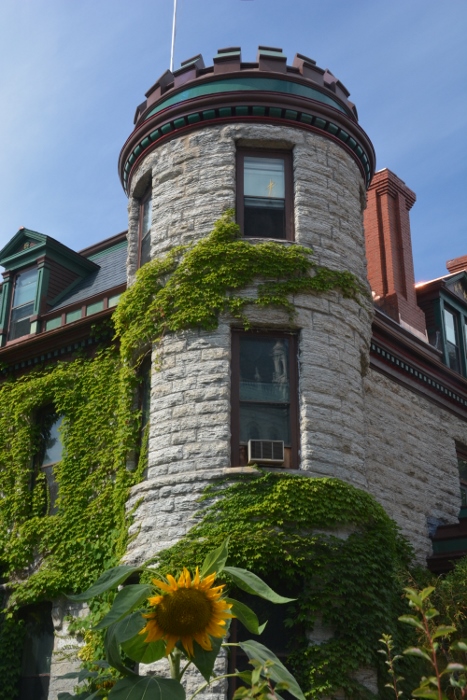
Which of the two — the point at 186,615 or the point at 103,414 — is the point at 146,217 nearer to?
the point at 103,414

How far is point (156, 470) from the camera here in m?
Result: 13.3

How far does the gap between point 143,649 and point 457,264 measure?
2194 cm

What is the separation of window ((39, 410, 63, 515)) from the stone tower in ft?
11.0

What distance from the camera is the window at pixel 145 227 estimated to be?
15805 mm

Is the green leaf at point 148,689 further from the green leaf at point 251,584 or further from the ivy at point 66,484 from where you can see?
the ivy at point 66,484

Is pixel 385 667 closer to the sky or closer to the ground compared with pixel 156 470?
closer to the ground

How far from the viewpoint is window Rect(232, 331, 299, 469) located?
1306cm

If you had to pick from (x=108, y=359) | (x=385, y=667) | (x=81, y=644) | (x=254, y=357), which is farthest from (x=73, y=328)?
(x=385, y=667)

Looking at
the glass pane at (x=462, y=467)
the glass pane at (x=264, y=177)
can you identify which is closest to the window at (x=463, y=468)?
the glass pane at (x=462, y=467)

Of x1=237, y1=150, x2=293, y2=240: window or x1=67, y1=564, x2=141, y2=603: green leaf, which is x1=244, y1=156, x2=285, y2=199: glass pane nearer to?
x1=237, y1=150, x2=293, y2=240: window

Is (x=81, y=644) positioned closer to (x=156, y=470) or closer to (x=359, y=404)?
(x=156, y=470)

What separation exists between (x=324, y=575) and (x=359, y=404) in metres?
3.12

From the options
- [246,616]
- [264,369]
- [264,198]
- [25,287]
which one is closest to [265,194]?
[264,198]

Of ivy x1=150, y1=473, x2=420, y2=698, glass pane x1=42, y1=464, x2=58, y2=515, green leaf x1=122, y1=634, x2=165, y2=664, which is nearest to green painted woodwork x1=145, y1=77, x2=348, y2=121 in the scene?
ivy x1=150, y1=473, x2=420, y2=698
